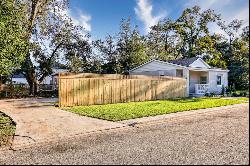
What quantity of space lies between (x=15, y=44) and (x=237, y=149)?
10747 millimetres

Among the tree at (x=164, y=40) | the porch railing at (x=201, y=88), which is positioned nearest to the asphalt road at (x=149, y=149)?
the porch railing at (x=201, y=88)

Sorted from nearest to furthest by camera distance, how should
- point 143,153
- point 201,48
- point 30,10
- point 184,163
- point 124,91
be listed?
point 184,163
point 143,153
point 124,91
point 30,10
point 201,48


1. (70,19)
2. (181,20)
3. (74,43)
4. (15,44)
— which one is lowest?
(15,44)

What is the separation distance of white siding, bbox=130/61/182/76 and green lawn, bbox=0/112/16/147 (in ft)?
65.9

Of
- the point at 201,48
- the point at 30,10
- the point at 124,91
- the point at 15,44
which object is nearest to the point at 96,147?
the point at 15,44

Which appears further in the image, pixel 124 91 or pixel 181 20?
pixel 181 20

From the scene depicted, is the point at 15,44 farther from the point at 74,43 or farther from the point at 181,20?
the point at 181,20

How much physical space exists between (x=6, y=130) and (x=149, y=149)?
5.77m

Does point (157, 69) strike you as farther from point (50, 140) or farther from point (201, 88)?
point (50, 140)

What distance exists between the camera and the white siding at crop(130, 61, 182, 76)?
30266mm

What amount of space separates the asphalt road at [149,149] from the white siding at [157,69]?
20.4 metres

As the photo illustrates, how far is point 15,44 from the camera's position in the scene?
532 inches

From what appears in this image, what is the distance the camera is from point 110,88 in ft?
66.5

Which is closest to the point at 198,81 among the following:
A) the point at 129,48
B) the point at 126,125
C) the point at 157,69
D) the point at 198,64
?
the point at 198,64
